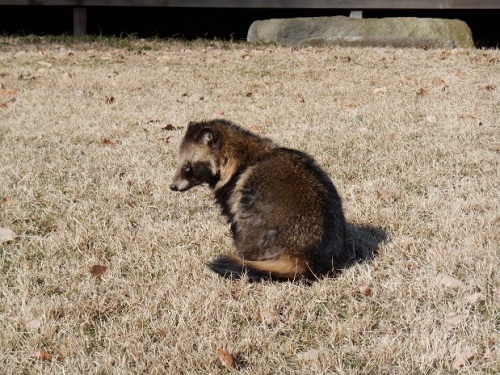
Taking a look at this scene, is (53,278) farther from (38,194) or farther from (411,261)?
(411,261)

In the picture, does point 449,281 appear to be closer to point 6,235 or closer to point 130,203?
point 130,203

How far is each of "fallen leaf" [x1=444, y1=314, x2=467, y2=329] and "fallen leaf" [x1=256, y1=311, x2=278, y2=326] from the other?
0.82 m

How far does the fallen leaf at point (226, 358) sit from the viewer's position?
2752 mm

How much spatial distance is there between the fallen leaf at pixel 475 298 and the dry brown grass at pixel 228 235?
0.04 metres

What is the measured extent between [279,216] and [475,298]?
42.5 inches

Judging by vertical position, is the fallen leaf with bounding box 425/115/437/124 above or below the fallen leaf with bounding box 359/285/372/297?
above

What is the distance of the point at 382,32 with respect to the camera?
12.4 meters

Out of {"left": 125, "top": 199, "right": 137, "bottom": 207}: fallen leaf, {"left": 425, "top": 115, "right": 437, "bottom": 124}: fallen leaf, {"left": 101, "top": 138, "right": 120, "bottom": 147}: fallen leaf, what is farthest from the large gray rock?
{"left": 125, "top": 199, "right": 137, "bottom": 207}: fallen leaf

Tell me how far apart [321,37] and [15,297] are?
1029cm

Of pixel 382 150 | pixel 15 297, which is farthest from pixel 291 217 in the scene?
pixel 382 150

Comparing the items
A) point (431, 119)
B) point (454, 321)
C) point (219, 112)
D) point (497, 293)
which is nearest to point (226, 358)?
point (454, 321)

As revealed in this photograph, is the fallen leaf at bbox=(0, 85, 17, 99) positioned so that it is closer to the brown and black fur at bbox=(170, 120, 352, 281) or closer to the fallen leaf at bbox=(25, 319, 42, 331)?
the brown and black fur at bbox=(170, 120, 352, 281)

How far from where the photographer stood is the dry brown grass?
9.43ft

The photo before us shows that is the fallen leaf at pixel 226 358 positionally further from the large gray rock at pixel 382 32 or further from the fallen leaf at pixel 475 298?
the large gray rock at pixel 382 32
